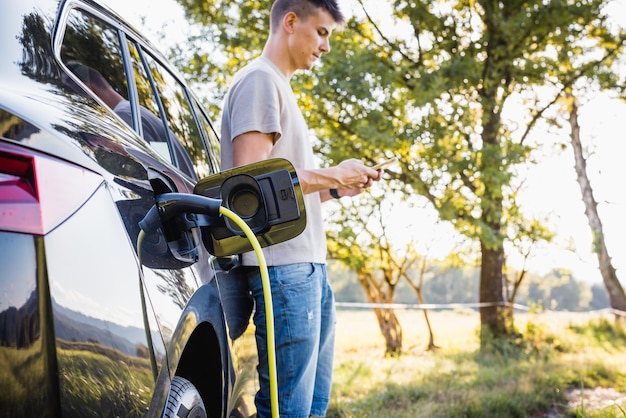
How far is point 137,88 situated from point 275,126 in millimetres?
441

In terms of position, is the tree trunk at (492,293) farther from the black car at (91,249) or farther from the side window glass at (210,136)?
the black car at (91,249)

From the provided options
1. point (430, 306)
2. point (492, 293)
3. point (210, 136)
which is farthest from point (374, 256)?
point (210, 136)

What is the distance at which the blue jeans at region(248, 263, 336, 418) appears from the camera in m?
2.17

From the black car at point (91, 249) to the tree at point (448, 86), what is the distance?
816 centimetres

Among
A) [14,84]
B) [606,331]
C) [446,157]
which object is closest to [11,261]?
[14,84]

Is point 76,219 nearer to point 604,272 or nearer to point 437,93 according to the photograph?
point 437,93

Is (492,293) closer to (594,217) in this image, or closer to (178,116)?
(594,217)

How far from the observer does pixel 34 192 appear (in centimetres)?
106

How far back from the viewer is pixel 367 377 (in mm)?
7066

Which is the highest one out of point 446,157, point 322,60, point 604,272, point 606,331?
point 322,60

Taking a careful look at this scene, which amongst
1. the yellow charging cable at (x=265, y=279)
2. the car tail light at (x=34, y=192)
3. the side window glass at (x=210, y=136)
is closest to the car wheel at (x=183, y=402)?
the yellow charging cable at (x=265, y=279)

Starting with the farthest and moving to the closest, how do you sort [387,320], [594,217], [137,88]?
[594,217] < [387,320] < [137,88]

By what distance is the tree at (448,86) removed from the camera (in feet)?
33.2

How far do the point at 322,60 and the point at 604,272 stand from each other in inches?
355
